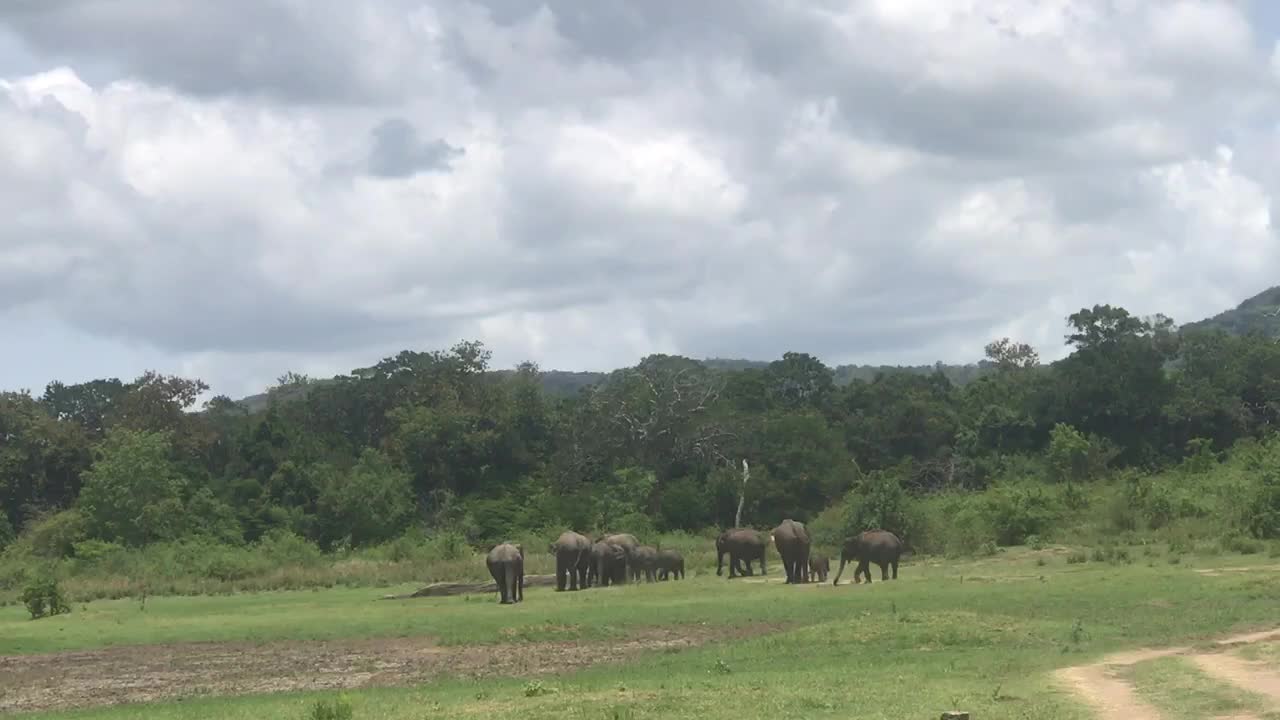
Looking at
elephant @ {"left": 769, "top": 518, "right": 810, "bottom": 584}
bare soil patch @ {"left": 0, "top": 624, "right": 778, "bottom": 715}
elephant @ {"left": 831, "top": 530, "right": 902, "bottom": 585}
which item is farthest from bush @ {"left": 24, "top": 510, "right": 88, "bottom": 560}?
elephant @ {"left": 831, "top": 530, "right": 902, "bottom": 585}

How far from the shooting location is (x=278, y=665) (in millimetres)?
26453

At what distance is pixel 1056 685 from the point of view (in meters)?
18.5

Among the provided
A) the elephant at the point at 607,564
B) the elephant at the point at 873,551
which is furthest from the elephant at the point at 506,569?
the elephant at the point at 873,551

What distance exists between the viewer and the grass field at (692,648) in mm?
18234

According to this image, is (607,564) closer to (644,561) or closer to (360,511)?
(644,561)

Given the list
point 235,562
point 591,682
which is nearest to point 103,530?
point 235,562

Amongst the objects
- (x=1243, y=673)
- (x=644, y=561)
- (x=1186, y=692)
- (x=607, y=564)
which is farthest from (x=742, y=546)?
(x=1186, y=692)

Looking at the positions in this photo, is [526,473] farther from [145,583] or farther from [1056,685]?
[1056,685]

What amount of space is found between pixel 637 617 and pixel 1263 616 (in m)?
12.8

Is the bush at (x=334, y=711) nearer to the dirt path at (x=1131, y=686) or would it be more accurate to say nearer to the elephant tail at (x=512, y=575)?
the dirt path at (x=1131, y=686)

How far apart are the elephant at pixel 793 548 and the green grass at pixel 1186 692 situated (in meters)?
21.1

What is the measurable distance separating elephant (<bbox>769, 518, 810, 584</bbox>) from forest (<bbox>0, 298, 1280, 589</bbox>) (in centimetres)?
1186

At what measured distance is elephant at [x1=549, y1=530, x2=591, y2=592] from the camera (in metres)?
43.5

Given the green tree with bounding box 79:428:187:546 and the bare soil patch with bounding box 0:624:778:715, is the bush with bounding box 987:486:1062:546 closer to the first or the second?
the bare soil patch with bounding box 0:624:778:715
